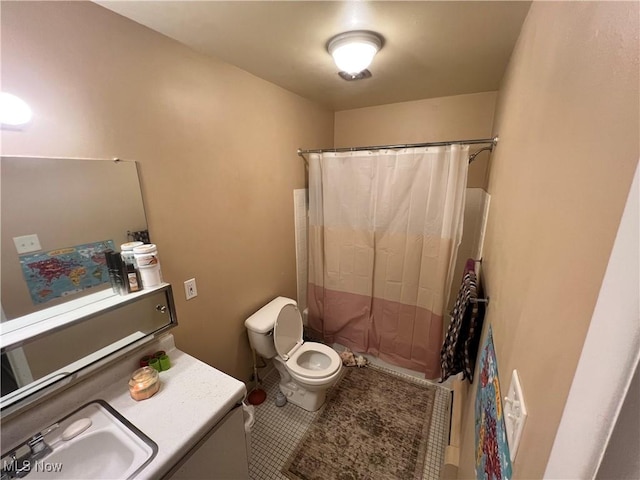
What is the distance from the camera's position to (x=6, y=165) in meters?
0.84

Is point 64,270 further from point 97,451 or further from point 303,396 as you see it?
point 303,396

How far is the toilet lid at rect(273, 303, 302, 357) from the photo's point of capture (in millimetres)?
1839

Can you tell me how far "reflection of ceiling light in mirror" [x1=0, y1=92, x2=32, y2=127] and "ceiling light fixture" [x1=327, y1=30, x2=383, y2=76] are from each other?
4.00 feet

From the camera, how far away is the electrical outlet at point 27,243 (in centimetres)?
88

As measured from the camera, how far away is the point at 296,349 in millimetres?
1988

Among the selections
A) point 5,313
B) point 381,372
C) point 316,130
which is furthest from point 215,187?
point 381,372

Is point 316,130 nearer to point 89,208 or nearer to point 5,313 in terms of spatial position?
point 89,208

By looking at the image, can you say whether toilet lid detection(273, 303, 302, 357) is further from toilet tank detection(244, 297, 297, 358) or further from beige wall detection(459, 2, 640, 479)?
beige wall detection(459, 2, 640, 479)

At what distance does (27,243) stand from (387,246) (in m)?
1.92

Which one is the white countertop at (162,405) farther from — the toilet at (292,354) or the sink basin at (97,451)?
the toilet at (292,354)

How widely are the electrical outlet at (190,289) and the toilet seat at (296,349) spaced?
2.00 feet

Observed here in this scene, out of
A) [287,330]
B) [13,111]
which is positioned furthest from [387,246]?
[13,111]

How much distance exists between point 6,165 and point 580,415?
1.53 m

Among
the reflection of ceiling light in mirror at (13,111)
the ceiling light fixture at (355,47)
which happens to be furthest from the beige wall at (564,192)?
the reflection of ceiling light in mirror at (13,111)
